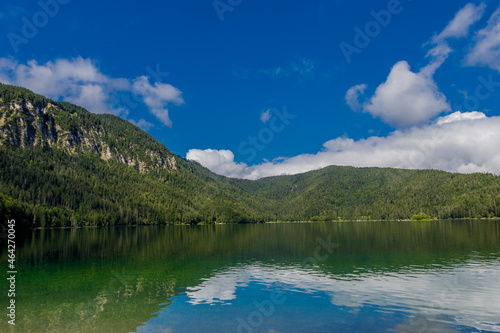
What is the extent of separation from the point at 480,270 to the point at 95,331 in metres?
42.8

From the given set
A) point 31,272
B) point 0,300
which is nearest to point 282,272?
point 0,300

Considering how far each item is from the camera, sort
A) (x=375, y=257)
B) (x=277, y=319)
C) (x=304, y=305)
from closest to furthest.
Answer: (x=277, y=319)
(x=304, y=305)
(x=375, y=257)

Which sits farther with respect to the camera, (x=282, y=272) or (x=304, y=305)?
(x=282, y=272)

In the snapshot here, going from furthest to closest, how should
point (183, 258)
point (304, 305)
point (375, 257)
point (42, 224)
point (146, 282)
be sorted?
point (42, 224), point (183, 258), point (375, 257), point (146, 282), point (304, 305)

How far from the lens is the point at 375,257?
167 feet

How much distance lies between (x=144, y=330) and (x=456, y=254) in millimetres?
52973

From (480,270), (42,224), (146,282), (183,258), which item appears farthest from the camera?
(42,224)

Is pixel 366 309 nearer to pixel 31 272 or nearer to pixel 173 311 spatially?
pixel 173 311

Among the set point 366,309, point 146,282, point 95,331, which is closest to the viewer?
point 95,331

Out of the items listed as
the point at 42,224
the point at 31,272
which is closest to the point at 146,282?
the point at 31,272

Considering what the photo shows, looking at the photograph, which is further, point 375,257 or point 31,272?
point 375,257

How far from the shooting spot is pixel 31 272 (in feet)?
132

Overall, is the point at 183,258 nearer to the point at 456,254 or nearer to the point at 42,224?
the point at 456,254

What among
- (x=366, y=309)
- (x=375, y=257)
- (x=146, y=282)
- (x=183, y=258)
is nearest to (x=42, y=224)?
(x=183, y=258)
